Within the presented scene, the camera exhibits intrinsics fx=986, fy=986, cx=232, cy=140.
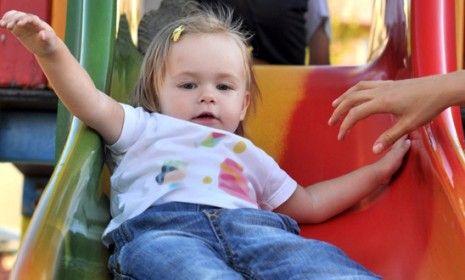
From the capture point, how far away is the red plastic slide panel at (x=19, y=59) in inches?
92.5

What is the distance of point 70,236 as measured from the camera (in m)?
1.38

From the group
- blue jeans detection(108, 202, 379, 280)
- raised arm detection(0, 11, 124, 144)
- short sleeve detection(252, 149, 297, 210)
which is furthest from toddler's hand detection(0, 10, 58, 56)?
short sleeve detection(252, 149, 297, 210)

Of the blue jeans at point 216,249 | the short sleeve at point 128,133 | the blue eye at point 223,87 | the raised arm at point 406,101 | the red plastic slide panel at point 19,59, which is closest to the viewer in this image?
the blue jeans at point 216,249

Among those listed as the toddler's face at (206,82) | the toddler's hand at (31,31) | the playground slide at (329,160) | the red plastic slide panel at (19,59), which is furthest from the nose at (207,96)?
the red plastic slide panel at (19,59)

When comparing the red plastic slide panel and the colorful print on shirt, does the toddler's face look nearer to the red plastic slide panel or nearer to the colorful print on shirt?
the colorful print on shirt

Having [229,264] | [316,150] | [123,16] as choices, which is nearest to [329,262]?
[229,264]

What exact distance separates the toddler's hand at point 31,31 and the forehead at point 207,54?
1.06 ft

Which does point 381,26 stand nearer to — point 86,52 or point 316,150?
point 316,150

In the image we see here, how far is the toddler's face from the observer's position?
1698mm

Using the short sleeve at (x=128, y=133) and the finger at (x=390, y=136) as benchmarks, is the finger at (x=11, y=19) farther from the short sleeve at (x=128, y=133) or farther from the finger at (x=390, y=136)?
the finger at (x=390, y=136)

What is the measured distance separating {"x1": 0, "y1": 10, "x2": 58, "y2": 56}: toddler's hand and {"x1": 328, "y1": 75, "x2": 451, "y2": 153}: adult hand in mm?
446

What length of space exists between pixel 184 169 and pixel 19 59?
3.09 ft

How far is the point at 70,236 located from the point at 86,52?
0.54 metres

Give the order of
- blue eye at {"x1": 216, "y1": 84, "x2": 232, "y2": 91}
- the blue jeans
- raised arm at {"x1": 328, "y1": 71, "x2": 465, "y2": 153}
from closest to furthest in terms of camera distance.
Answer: the blue jeans → raised arm at {"x1": 328, "y1": 71, "x2": 465, "y2": 153} → blue eye at {"x1": 216, "y1": 84, "x2": 232, "y2": 91}
